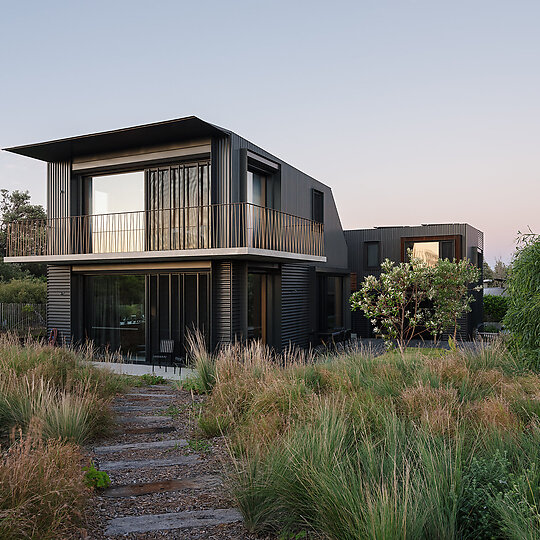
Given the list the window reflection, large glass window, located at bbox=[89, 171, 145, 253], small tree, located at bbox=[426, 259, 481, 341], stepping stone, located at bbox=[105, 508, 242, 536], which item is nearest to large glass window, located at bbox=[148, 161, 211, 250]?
large glass window, located at bbox=[89, 171, 145, 253]

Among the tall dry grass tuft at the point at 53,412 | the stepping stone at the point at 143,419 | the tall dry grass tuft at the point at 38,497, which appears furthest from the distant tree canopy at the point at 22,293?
the tall dry grass tuft at the point at 38,497

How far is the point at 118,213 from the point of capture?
1302cm

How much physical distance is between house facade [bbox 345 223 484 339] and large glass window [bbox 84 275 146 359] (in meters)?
9.98

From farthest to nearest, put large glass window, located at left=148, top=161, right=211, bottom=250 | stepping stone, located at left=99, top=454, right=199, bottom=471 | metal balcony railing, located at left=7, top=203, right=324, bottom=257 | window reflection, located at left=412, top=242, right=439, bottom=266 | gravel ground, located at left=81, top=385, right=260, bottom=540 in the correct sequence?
1. window reflection, located at left=412, top=242, right=439, bottom=266
2. large glass window, located at left=148, top=161, right=211, bottom=250
3. metal balcony railing, located at left=7, top=203, right=324, bottom=257
4. stepping stone, located at left=99, top=454, right=199, bottom=471
5. gravel ground, located at left=81, top=385, right=260, bottom=540

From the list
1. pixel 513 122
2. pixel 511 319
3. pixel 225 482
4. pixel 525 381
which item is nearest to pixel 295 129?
pixel 513 122

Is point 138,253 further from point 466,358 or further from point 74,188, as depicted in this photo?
point 466,358

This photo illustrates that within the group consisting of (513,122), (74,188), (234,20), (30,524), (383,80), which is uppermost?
(234,20)

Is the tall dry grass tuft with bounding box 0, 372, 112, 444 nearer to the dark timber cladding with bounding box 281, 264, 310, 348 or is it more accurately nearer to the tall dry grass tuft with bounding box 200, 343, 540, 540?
the tall dry grass tuft with bounding box 200, 343, 540, 540

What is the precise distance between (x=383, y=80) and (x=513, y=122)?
418cm

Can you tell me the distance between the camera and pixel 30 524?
2.92 m

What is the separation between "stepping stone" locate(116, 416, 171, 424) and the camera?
6240 millimetres

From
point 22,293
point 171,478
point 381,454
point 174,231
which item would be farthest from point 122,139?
point 22,293

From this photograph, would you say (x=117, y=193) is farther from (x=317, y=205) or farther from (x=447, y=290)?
(x=447, y=290)

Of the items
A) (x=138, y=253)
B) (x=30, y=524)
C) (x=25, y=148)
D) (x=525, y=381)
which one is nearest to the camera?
(x=30, y=524)
